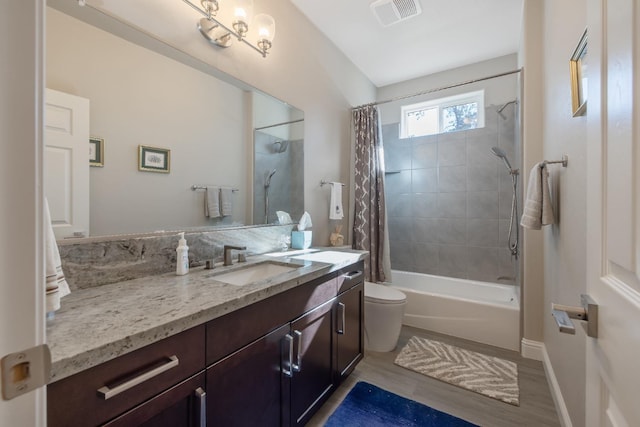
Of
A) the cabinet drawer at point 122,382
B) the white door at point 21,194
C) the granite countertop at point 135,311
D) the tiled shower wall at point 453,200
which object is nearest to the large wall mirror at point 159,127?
the granite countertop at point 135,311

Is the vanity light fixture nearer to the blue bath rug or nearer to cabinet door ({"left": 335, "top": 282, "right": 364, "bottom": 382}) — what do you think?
cabinet door ({"left": 335, "top": 282, "right": 364, "bottom": 382})

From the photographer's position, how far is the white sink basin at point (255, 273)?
4.47 ft

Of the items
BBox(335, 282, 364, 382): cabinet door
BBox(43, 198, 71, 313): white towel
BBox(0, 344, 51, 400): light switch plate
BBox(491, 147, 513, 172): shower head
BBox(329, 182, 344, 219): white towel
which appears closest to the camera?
BBox(0, 344, 51, 400): light switch plate

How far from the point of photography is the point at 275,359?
112 cm

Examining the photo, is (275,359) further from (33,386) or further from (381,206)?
(381,206)

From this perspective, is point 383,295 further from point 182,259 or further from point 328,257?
point 182,259

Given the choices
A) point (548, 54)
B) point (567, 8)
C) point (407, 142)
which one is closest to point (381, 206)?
point (407, 142)

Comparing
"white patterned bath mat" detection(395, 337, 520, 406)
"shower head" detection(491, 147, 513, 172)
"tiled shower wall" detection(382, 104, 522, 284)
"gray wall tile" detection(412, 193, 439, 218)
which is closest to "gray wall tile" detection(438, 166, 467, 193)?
"tiled shower wall" detection(382, 104, 522, 284)

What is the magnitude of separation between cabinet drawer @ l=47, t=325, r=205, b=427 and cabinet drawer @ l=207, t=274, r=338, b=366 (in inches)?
2.6

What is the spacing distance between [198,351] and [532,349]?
2.43 m

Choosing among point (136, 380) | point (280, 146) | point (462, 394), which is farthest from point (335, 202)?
point (136, 380)

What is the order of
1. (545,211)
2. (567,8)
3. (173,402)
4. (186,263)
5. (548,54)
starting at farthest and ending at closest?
(548,54) < (545,211) < (567,8) < (186,263) < (173,402)

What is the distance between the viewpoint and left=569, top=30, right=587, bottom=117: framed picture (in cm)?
113

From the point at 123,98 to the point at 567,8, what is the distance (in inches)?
86.6
